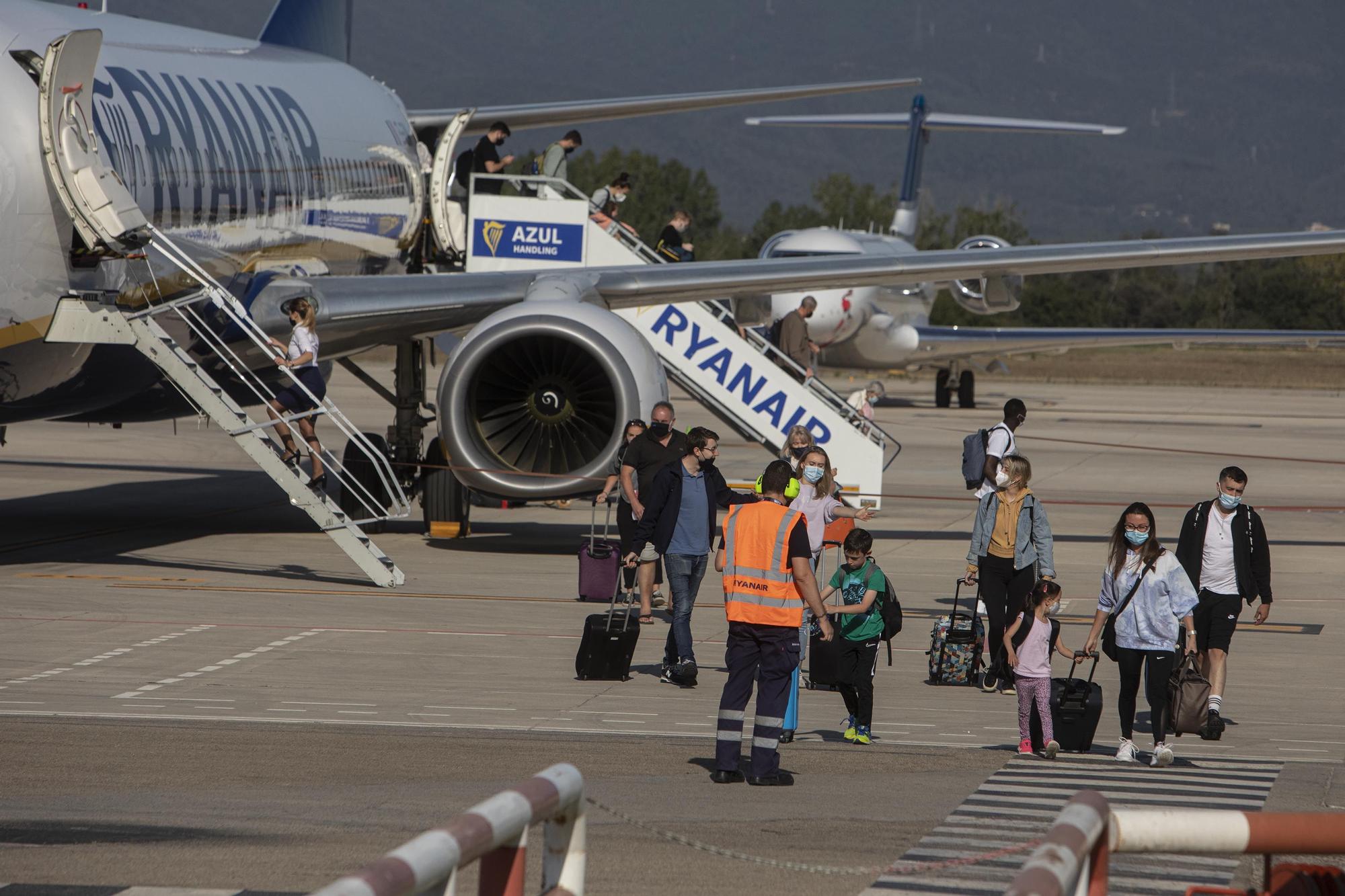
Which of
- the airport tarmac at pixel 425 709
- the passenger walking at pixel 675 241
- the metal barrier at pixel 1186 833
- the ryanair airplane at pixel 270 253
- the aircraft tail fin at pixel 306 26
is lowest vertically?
the airport tarmac at pixel 425 709

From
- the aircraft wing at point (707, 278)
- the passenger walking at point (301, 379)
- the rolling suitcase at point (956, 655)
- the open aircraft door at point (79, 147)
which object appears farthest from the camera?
the aircraft wing at point (707, 278)

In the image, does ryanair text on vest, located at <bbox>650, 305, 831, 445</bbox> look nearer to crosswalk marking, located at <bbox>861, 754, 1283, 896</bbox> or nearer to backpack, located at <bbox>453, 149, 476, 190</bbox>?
backpack, located at <bbox>453, 149, 476, 190</bbox>

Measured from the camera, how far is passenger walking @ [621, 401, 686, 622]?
13938 mm

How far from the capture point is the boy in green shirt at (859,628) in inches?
395

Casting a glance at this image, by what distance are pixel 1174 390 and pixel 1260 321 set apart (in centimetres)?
6102

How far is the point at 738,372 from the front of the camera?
20.6 m

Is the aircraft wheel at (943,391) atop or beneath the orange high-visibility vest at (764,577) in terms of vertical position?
atop

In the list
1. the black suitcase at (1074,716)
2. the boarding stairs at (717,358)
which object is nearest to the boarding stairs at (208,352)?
the boarding stairs at (717,358)

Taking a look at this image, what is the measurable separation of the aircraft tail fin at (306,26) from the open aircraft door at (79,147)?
870 centimetres

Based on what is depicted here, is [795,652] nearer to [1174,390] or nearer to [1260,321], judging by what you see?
[1174,390]

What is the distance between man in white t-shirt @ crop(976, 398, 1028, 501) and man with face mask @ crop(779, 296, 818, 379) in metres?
8.15

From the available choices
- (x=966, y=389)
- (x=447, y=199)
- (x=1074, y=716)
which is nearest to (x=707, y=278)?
(x=447, y=199)

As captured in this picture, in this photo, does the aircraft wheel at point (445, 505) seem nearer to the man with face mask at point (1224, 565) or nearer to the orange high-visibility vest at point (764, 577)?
the man with face mask at point (1224, 565)

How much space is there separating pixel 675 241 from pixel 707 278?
241 inches
